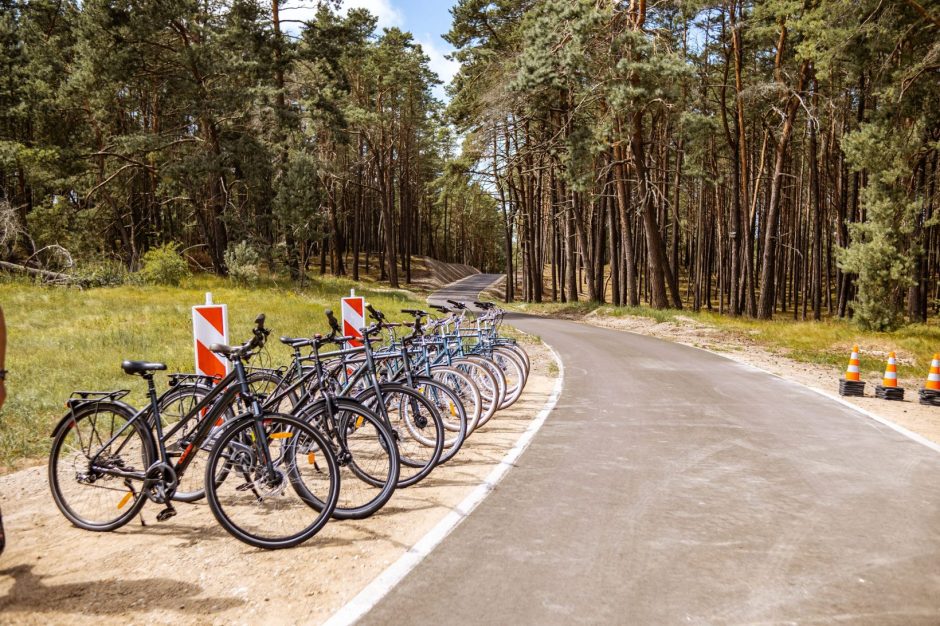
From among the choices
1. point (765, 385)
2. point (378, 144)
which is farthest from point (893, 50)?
point (378, 144)

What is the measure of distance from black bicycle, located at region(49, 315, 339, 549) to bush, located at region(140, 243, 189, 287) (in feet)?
70.7

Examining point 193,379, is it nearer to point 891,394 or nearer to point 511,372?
point 511,372

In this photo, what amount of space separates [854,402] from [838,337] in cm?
998

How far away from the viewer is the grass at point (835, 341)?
14953mm

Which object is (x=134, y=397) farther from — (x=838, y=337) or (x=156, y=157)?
(x=156, y=157)

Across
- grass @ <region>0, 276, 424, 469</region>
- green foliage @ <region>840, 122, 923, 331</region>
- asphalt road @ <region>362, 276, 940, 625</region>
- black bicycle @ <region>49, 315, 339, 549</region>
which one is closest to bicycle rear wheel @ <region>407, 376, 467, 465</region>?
asphalt road @ <region>362, 276, 940, 625</region>

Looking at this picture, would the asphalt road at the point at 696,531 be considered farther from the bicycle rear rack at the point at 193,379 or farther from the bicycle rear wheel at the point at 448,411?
the bicycle rear rack at the point at 193,379

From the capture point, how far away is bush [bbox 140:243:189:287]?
24106mm

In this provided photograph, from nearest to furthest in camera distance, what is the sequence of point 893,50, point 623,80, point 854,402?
point 854,402 < point 893,50 < point 623,80

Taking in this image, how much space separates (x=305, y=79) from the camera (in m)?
34.7

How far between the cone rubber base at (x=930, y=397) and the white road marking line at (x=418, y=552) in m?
7.56

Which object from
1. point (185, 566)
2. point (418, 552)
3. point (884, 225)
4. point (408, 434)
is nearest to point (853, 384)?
point (408, 434)

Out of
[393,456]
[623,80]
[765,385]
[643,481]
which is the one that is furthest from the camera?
[623,80]

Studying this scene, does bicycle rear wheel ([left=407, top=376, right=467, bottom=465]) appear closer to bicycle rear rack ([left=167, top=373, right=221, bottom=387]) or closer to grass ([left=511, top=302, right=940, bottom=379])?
bicycle rear rack ([left=167, top=373, right=221, bottom=387])
